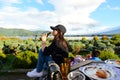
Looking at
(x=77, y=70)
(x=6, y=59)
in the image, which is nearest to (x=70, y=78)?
(x=77, y=70)

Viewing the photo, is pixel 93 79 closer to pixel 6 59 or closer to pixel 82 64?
pixel 82 64

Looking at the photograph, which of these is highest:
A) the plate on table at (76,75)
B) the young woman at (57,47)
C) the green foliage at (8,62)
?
the young woman at (57,47)

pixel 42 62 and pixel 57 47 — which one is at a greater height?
pixel 57 47

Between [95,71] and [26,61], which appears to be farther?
[26,61]

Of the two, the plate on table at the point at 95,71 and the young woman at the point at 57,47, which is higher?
the young woman at the point at 57,47

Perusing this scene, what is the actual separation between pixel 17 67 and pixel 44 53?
9.42 meters

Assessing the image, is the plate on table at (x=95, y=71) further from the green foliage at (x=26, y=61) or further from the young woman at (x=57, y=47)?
the green foliage at (x=26, y=61)

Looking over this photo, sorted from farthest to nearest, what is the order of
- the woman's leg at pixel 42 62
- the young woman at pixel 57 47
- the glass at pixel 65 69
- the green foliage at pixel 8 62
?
the green foliage at pixel 8 62, the woman's leg at pixel 42 62, the young woman at pixel 57 47, the glass at pixel 65 69

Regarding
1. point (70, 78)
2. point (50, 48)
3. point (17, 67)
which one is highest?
point (50, 48)

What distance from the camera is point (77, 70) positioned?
270 inches

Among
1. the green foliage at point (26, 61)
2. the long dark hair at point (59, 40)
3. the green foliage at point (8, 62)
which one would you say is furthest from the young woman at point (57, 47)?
the green foliage at point (8, 62)

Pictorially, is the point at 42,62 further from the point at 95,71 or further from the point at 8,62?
the point at 8,62

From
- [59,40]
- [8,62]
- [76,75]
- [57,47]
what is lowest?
[8,62]

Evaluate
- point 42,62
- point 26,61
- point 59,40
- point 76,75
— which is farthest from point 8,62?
point 76,75
